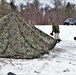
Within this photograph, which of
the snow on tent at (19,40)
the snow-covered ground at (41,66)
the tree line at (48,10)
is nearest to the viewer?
the snow-covered ground at (41,66)

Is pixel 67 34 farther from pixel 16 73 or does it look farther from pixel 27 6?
pixel 27 6

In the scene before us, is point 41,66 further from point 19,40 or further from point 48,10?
point 48,10

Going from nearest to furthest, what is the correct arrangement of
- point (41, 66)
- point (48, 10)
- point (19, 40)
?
1. point (41, 66)
2. point (19, 40)
3. point (48, 10)

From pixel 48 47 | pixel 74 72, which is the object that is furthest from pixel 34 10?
pixel 74 72

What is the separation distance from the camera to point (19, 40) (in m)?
11.1

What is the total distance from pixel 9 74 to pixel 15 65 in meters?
1.30

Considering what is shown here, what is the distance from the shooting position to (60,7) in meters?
66.2

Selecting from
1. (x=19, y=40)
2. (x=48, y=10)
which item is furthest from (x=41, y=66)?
(x=48, y=10)

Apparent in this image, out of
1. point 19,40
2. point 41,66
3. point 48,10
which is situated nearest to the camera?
point 41,66

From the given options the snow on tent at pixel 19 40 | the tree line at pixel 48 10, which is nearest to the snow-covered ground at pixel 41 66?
the snow on tent at pixel 19 40

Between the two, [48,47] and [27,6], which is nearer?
[48,47]

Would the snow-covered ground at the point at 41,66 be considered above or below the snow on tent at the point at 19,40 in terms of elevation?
below

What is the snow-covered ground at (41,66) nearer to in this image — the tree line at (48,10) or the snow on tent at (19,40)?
the snow on tent at (19,40)

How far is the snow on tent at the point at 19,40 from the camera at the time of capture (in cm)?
1066
